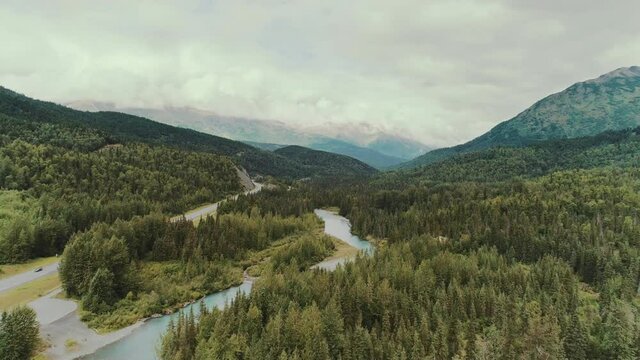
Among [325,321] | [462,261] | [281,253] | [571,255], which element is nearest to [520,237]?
[571,255]

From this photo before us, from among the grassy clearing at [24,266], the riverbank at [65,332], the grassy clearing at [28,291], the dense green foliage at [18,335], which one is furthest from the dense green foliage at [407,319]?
the grassy clearing at [24,266]

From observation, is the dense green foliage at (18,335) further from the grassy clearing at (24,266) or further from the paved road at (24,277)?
the grassy clearing at (24,266)

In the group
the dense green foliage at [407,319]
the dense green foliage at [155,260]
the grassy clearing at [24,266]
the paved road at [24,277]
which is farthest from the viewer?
the grassy clearing at [24,266]

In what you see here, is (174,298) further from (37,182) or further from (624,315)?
(624,315)

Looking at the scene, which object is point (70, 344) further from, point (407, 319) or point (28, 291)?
point (407, 319)

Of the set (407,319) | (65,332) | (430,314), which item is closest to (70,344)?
(65,332)

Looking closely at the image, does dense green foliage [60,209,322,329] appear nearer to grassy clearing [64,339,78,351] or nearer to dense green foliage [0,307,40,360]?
grassy clearing [64,339,78,351]
